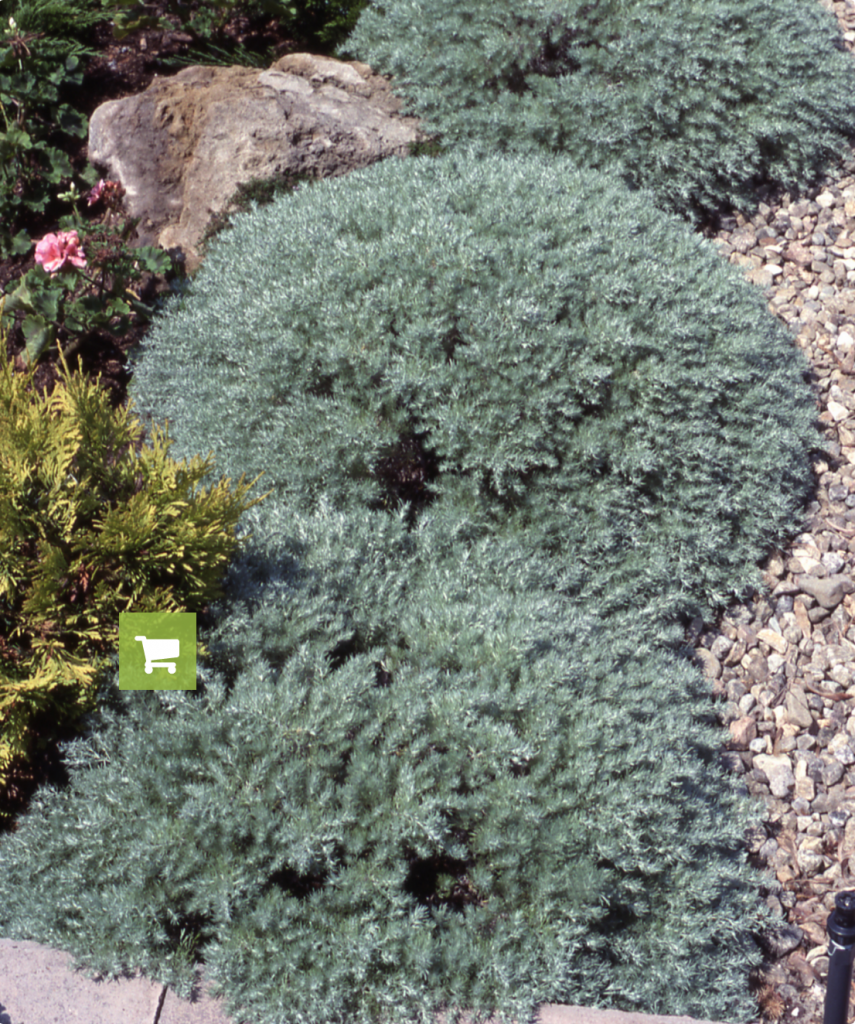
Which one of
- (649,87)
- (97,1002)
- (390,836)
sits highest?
(649,87)

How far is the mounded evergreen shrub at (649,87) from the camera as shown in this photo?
15.0 feet

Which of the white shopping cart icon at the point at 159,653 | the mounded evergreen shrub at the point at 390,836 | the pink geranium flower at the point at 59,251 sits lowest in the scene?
the mounded evergreen shrub at the point at 390,836

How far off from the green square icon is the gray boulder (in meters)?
2.59

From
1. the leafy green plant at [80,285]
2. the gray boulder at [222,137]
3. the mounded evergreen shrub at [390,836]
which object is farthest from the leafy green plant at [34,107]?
the mounded evergreen shrub at [390,836]

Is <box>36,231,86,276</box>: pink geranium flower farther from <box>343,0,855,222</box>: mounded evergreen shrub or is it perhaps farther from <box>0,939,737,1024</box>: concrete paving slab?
<box>0,939,737,1024</box>: concrete paving slab

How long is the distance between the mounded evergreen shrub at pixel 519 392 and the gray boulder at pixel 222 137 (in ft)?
3.28

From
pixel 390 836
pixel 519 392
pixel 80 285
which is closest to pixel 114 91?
pixel 80 285

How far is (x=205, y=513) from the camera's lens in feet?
7.85

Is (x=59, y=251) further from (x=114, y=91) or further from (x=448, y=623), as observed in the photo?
(x=448, y=623)

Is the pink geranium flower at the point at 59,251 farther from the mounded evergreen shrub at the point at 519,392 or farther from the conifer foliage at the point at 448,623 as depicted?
the mounded evergreen shrub at the point at 519,392

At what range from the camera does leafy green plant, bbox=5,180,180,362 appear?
3.90m

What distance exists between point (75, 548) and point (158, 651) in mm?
365

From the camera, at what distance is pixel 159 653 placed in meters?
2.45

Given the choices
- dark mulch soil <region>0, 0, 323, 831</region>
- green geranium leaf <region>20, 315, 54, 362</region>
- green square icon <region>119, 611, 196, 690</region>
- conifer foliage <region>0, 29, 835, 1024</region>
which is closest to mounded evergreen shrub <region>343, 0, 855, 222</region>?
conifer foliage <region>0, 29, 835, 1024</region>
